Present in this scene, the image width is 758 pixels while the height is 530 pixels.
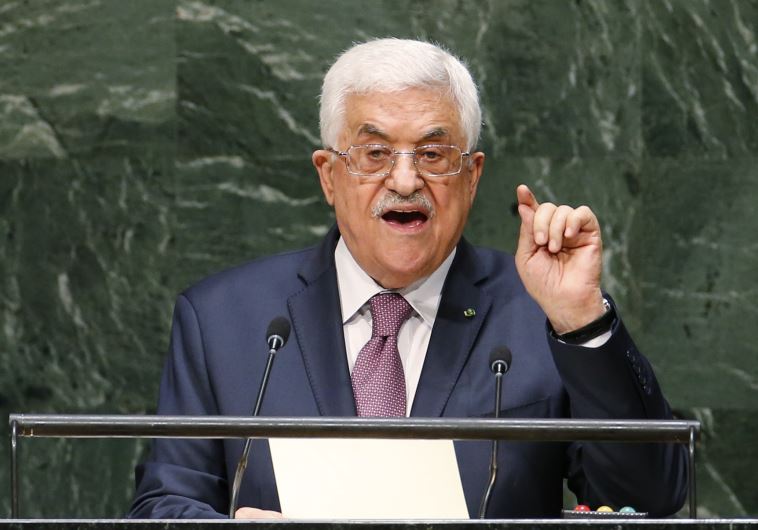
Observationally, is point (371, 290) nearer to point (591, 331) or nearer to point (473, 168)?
point (473, 168)

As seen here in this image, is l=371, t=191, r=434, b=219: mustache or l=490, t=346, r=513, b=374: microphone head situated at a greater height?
l=371, t=191, r=434, b=219: mustache

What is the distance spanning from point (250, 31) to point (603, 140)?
130cm

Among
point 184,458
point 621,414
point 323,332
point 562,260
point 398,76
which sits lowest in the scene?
point 184,458

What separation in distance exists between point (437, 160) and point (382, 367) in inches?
19.0

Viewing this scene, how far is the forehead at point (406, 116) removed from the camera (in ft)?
10.3

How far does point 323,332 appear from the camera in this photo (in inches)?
124

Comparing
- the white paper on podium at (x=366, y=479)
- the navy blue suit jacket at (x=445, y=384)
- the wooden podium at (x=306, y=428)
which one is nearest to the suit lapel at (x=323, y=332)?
the navy blue suit jacket at (x=445, y=384)

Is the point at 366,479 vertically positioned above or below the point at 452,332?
below

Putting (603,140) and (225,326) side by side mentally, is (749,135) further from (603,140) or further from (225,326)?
(225,326)

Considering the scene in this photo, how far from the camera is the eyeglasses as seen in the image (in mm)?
3135

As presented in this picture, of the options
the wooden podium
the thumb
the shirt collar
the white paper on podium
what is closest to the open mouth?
the shirt collar

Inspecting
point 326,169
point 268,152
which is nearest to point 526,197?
point 326,169

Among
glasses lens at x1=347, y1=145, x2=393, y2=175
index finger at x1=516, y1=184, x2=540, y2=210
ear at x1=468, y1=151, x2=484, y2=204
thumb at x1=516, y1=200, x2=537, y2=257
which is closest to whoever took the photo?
index finger at x1=516, y1=184, x2=540, y2=210

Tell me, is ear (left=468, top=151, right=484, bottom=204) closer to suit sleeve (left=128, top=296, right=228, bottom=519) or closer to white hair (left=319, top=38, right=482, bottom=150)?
white hair (left=319, top=38, right=482, bottom=150)
